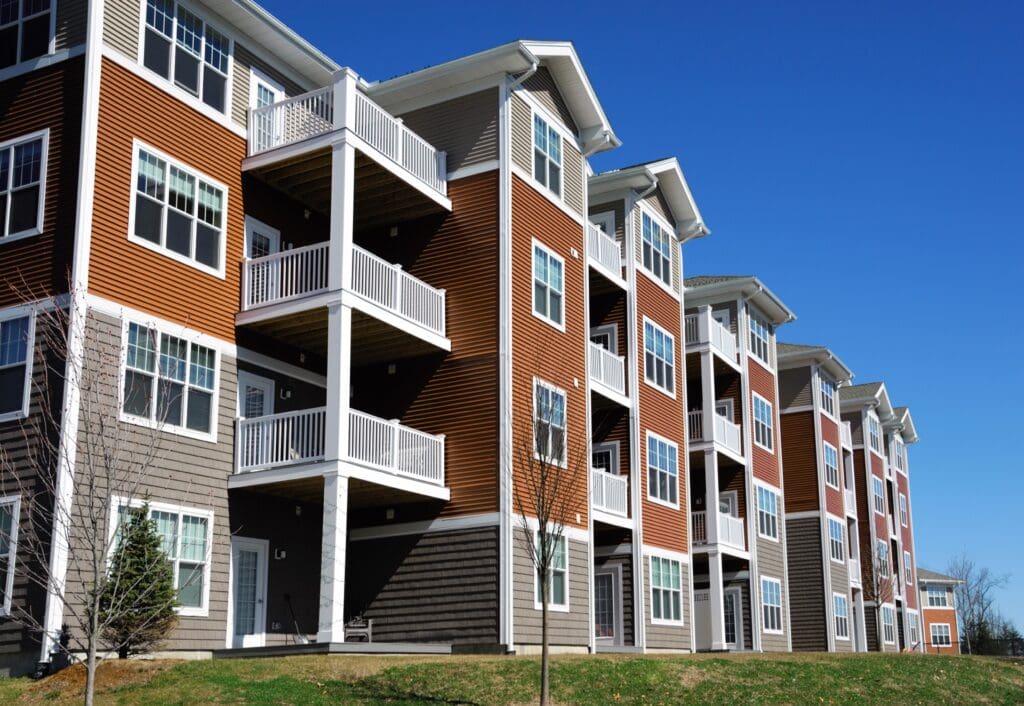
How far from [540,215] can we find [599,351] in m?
4.95

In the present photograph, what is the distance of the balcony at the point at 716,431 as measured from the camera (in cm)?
4175

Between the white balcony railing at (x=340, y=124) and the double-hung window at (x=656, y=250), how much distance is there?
11.2 metres

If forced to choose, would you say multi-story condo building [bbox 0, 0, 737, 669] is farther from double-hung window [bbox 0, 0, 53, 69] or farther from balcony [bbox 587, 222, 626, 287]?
balcony [bbox 587, 222, 626, 287]

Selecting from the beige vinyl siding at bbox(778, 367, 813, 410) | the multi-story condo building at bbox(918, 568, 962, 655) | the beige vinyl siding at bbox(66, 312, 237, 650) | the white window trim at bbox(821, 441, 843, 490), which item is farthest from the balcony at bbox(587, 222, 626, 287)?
the multi-story condo building at bbox(918, 568, 962, 655)

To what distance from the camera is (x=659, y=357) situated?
126 feet

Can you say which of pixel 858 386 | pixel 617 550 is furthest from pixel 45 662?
pixel 858 386

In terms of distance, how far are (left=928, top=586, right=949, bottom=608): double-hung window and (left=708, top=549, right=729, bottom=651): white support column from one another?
228 feet

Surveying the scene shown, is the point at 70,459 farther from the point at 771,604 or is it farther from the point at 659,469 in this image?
the point at 771,604

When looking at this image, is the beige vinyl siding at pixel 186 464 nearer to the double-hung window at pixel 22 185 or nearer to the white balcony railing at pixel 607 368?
the double-hung window at pixel 22 185

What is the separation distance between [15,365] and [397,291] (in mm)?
8267

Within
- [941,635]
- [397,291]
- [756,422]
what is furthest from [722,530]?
Result: [941,635]

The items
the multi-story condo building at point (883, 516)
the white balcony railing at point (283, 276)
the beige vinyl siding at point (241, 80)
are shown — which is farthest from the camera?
the multi-story condo building at point (883, 516)

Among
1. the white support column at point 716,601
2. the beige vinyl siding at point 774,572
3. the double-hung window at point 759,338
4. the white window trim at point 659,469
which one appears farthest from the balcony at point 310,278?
the double-hung window at point 759,338

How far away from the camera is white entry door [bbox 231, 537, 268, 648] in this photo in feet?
83.5
